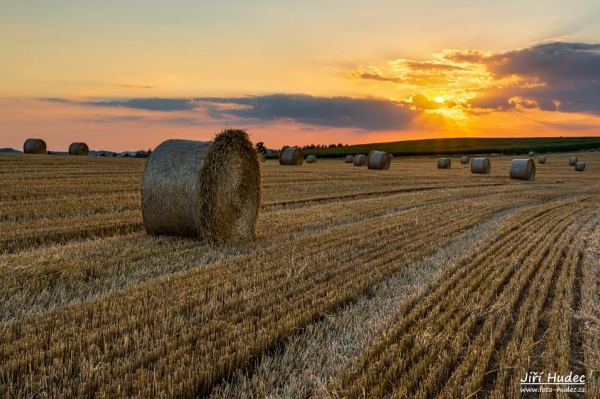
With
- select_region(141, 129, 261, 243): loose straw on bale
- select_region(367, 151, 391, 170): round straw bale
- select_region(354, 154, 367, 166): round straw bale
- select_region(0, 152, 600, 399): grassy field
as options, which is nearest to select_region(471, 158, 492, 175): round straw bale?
select_region(367, 151, 391, 170): round straw bale

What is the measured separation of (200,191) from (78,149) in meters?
31.5

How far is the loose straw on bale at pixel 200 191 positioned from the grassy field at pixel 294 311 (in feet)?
1.45

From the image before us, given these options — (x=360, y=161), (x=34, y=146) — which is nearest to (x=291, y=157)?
(x=360, y=161)

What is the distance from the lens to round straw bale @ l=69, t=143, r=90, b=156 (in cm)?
3616

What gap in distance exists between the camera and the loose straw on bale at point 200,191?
878 centimetres

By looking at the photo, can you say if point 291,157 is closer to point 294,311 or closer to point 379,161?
point 379,161

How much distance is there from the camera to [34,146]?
3331 centimetres

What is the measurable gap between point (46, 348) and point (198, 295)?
1.65m

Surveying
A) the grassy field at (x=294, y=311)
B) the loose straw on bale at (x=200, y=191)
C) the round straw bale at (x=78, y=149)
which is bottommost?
the grassy field at (x=294, y=311)

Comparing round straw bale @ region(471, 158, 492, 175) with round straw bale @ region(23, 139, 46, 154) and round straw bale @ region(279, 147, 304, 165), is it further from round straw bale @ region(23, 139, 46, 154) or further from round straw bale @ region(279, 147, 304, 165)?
round straw bale @ region(23, 139, 46, 154)

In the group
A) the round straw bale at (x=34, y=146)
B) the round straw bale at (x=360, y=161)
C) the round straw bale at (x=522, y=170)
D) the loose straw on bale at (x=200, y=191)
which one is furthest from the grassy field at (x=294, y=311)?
the round straw bale at (x=360, y=161)

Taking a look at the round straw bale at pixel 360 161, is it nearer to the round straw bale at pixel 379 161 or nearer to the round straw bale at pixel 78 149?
the round straw bale at pixel 379 161

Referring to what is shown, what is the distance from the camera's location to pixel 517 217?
12617 millimetres

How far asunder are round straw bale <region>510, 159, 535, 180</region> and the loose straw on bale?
25023 mm
